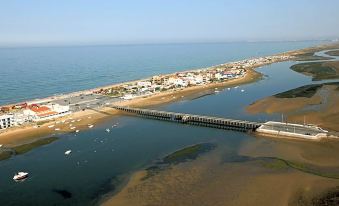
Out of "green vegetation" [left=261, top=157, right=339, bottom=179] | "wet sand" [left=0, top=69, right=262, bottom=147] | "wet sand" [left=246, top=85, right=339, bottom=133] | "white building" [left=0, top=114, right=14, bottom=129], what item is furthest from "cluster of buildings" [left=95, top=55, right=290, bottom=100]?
"green vegetation" [left=261, top=157, right=339, bottom=179]

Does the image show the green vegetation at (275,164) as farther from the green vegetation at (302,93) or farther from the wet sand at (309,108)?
the green vegetation at (302,93)

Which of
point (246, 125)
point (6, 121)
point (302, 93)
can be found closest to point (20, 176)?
point (6, 121)

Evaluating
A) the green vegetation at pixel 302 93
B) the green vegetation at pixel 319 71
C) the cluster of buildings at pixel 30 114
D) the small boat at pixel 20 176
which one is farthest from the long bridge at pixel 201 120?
the green vegetation at pixel 319 71

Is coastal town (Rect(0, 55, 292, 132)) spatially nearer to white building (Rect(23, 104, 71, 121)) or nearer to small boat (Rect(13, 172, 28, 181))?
white building (Rect(23, 104, 71, 121))

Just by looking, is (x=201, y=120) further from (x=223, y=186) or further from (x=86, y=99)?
(x=86, y=99)

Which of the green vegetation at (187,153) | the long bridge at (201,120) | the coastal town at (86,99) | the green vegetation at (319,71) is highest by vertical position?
the green vegetation at (319,71)

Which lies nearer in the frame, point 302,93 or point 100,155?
point 100,155

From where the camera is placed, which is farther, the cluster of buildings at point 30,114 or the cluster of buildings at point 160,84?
the cluster of buildings at point 160,84
